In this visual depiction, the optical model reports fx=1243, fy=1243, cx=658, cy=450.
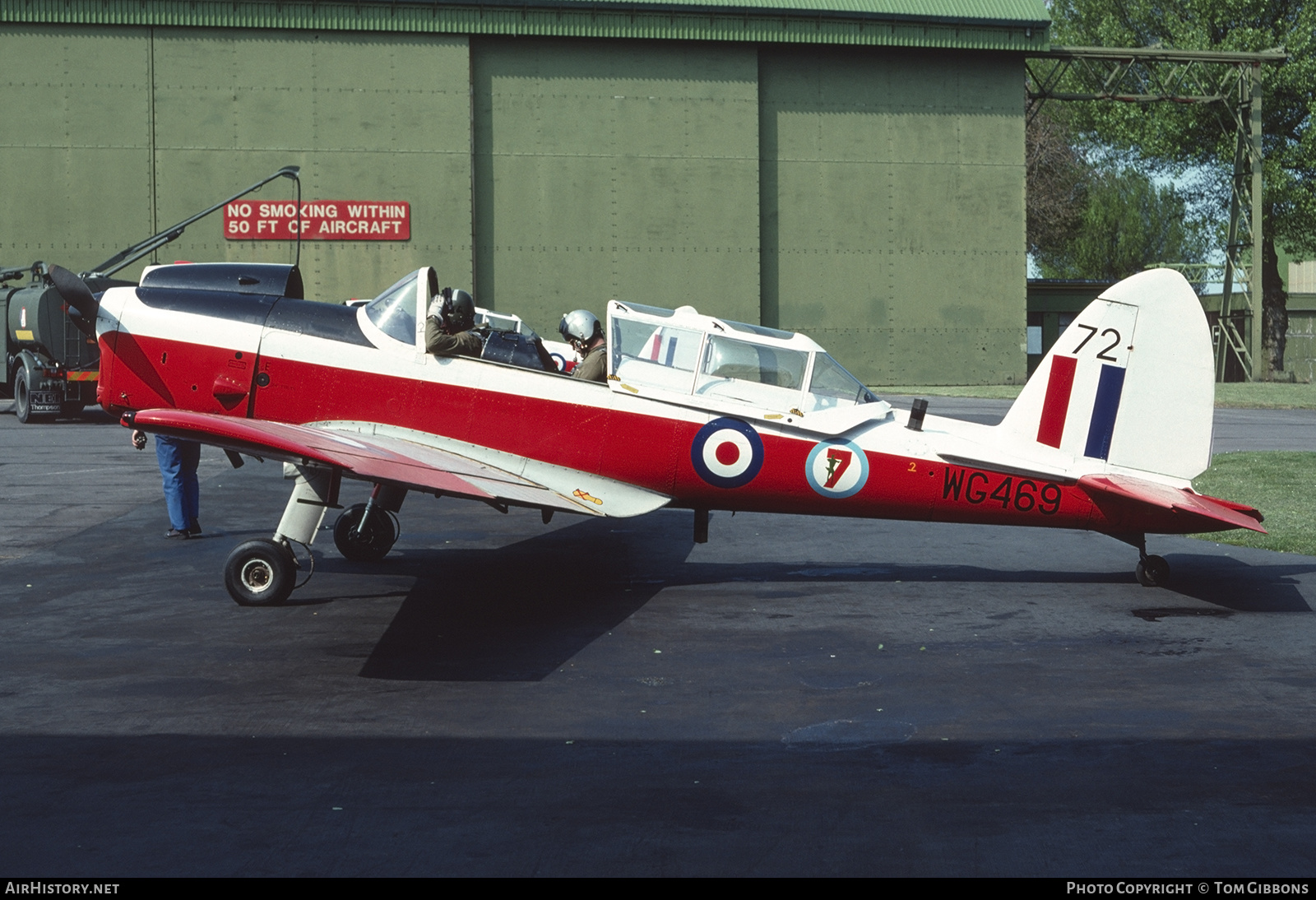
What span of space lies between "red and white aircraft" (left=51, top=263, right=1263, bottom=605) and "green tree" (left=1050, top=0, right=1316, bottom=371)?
4161 centimetres

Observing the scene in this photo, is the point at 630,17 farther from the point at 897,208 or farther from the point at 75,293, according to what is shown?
the point at 75,293

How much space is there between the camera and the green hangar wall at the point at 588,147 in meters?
32.3

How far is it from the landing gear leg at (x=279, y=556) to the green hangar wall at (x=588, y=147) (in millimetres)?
25263

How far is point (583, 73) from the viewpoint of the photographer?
34531 mm

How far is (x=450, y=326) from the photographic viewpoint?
9.78m

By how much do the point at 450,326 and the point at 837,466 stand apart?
3233 millimetres

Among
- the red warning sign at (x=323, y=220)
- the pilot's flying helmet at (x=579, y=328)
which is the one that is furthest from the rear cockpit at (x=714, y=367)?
the red warning sign at (x=323, y=220)

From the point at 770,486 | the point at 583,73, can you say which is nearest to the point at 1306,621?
the point at 770,486

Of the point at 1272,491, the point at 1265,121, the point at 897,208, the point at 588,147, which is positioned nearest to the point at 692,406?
the point at 1272,491

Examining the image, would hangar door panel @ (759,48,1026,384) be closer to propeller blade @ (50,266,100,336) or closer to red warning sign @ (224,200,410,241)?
red warning sign @ (224,200,410,241)

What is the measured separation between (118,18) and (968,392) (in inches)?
969

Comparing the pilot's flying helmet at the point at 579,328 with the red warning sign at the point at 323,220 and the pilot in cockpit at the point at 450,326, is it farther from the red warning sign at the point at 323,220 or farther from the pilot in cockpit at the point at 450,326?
the red warning sign at the point at 323,220

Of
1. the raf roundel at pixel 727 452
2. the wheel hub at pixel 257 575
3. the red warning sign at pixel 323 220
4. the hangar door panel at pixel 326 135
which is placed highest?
the hangar door panel at pixel 326 135
